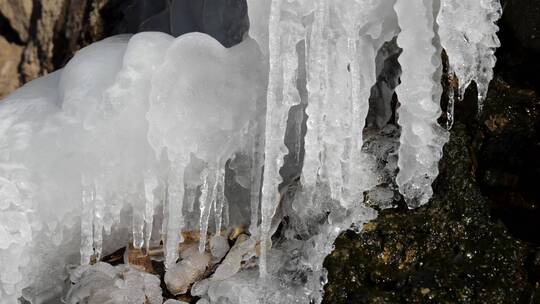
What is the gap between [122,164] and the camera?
8.46ft

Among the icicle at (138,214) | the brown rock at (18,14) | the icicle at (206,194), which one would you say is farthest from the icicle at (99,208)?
the brown rock at (18,14)

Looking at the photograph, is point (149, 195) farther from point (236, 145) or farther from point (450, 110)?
point (450, 110)

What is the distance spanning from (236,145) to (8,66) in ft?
9.60

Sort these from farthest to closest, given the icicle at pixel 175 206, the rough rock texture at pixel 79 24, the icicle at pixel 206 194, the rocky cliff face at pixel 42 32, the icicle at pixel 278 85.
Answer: the rocky cliff face at pixel 42 32 → the rough rock texture at pixel 79 24 → the icicle at pixel 206 194 → the icicle at pixel 175 206 → the icicle at pixel 278 85

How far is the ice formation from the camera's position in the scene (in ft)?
7.54

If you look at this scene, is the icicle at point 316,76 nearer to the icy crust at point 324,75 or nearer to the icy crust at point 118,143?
the icy crust at point 324,75

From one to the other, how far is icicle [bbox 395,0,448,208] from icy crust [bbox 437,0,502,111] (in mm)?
50

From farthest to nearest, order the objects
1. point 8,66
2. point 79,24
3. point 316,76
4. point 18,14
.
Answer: point 8,66 < point 18,14 < point 79,24 < point 316,76

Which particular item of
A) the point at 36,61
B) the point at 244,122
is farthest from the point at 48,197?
the point at 36,61

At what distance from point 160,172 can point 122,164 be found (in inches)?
5.5

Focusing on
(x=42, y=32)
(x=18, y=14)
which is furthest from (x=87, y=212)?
(x=18, y=14)

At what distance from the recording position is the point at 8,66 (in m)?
4.91

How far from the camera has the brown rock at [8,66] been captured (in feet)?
15.9

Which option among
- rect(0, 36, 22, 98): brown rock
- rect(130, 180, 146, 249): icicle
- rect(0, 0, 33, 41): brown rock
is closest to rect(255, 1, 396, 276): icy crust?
rect(130, 180, 146, 249): icicle
